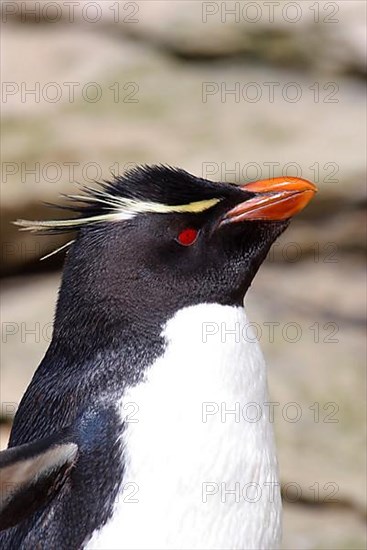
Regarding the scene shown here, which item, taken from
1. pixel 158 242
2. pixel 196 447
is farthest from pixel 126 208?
pixel 196 447

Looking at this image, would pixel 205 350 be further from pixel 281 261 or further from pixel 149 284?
pixel 281 261

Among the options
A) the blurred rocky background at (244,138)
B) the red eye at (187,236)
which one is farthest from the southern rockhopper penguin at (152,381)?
the blurred rocky background at (244,138)

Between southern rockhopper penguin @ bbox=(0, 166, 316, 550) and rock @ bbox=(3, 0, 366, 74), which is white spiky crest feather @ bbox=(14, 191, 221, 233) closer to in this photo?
southern rockhopper penguin @ bbox=(0, 166, 316, 550)

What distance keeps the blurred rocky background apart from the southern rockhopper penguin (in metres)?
0.88

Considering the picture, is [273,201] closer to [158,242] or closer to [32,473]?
[158,242]

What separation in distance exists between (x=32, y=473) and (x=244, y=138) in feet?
4.08

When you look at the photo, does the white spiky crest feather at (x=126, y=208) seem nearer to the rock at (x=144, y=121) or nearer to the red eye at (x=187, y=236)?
the red eye at (x=187, y=236)

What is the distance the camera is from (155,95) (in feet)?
7.95

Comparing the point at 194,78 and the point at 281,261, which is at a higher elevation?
the point at 194,78

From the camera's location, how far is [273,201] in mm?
1453

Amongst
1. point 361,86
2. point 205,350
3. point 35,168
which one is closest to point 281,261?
point 361,86

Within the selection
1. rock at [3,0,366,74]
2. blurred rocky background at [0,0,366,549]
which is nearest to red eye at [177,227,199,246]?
blurred rocky background at [0,0,366,549]

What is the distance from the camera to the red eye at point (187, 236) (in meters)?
1.42

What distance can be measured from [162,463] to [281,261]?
1113 mm
